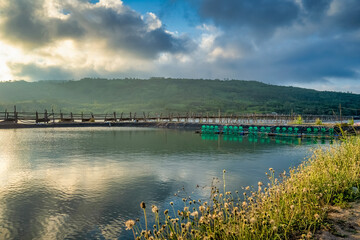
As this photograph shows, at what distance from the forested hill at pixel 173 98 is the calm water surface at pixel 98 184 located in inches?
4014

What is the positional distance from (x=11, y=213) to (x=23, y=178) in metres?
5.02

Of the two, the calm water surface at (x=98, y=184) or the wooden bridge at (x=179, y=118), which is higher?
the wooden bridge at (x=179, y=118)

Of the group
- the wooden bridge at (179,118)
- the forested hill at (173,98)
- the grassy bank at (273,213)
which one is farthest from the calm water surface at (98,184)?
the forested hill at (173,98)

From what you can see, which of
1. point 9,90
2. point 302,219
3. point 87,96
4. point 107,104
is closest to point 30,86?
point 9,90

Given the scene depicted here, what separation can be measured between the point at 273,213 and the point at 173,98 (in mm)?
159061

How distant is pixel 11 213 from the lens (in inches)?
334

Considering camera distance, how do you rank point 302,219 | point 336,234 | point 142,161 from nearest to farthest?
point 336,234 < point 302,219 < point 142,161

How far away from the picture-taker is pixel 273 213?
5918mm

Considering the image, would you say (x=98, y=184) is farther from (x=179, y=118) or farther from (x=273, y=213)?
(x=179, y=118)

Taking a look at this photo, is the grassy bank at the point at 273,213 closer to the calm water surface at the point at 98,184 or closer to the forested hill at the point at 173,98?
the calm water surface at the point at 98,184

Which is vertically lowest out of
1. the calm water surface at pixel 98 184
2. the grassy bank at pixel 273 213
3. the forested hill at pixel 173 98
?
the calm water surface at pixel 98 184

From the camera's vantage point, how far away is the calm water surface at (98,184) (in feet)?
25.3

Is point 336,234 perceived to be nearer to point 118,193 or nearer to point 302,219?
point 302,219

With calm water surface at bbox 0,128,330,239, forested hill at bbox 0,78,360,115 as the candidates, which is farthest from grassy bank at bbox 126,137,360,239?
forested hill at bbox 0,78,360,115
